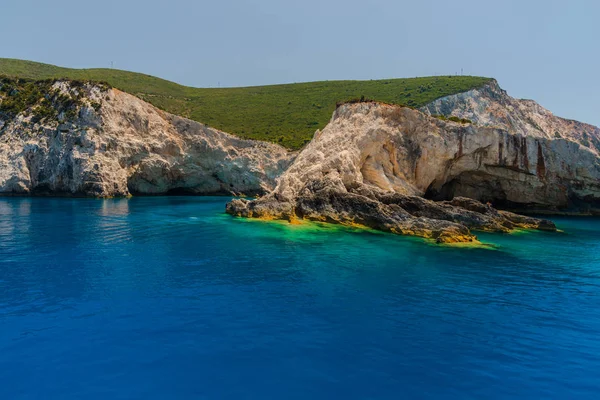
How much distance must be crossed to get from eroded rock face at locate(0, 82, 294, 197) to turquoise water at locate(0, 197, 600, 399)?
98.5 ft

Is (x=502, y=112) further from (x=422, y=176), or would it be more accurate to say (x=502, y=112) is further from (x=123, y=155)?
(x=123, y=155)

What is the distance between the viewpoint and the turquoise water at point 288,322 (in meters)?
8.20

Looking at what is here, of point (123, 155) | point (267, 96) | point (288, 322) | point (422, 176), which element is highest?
point (267, 96)

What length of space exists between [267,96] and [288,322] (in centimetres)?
9975

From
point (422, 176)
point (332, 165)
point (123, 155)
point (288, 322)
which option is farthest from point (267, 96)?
point (288, 322)

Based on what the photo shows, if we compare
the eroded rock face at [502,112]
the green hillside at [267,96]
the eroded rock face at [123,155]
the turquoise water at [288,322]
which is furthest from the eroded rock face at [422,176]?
the green hillside at [267,96]

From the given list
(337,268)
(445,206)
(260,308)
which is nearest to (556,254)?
(445,206)

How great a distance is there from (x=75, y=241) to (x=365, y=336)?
18.9 meters

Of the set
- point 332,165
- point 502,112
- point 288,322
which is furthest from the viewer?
point 502,112

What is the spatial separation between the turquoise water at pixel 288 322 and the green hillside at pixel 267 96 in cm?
5251

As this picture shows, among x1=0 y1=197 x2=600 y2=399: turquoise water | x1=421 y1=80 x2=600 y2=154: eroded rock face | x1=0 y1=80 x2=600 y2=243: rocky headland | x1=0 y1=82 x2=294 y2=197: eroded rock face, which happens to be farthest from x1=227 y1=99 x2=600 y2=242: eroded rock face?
x1=421 y1=80 x2=600 y2=154: eroded rock face

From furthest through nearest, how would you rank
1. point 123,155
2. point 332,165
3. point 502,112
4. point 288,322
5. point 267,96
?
point 267,96 → point 502,112 → point 123,155 → point 332,165 → point 288,322

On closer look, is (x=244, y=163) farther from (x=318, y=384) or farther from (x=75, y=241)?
(x=318, y=384)

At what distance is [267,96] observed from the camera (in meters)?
105
